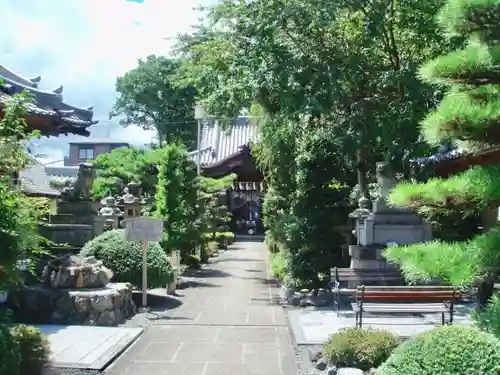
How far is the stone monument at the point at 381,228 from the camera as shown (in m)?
13.1

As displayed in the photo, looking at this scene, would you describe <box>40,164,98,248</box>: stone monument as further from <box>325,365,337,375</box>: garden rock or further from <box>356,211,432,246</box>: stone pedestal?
<box>325,365,337,375</box>: garden rock

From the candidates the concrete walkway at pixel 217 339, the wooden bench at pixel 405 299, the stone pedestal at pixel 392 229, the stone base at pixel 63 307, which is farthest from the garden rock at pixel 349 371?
the stone pedestal at pixel 392 229

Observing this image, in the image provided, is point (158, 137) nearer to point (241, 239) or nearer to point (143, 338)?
point (241, 239)

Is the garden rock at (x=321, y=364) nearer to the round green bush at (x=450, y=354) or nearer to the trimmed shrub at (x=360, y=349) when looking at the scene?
the trimmed shrub at (x=360, y=349)

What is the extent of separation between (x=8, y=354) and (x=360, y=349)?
3.79 m

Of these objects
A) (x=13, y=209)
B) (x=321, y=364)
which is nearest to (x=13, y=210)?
(x=13, y=209)

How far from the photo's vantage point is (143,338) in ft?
32.8

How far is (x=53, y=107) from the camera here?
14.5 meters

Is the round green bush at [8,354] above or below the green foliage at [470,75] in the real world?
below

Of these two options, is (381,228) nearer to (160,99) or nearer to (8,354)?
(8,354)

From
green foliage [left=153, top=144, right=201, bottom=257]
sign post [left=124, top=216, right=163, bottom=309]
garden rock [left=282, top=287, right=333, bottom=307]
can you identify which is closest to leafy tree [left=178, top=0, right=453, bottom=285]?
garden rock [left=282, top=287, right=333, bottom=307]

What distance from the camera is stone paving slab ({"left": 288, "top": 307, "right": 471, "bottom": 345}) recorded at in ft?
32.1

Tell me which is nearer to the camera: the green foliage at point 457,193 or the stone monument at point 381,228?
the green foliage at point 457,193

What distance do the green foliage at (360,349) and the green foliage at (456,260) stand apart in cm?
317
